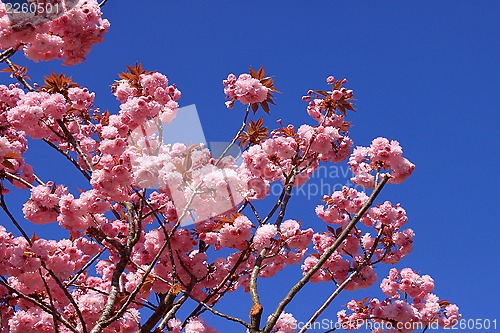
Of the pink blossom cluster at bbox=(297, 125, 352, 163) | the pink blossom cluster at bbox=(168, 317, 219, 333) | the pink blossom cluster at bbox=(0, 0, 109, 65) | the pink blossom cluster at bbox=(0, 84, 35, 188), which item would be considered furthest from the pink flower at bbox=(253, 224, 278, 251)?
the pink blossom cluster at bbox=(0, 84, 35, 188)

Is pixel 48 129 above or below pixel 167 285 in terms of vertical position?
above

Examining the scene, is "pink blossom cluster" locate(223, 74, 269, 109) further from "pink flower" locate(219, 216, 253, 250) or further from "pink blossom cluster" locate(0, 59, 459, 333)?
"pink flower" locate(219, 216, 253, 250)

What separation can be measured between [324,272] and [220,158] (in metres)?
1.52

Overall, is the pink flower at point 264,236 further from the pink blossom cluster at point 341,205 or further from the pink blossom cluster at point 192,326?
the pink blossom cluster at point 341,205

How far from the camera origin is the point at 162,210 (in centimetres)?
447

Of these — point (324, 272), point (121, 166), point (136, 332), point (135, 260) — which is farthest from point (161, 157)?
point (324, 272)


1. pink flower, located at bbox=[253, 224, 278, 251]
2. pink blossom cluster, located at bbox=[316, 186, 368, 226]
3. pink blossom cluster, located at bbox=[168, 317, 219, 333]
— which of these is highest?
pink blossom cluster, located at bbox=[316, 186, 368, 226]

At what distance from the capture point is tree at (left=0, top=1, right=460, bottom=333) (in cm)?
386

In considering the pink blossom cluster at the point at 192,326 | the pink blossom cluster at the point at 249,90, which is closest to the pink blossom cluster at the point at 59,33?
the pink blossom cluster at the point at 249,90

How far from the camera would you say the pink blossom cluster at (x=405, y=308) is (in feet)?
15.4

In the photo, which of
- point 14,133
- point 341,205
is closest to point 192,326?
point 341,205

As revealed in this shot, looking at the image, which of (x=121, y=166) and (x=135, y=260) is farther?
(x=135, y=260)

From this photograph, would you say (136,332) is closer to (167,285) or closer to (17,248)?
(167,285)

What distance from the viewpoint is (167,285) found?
4.35 m
